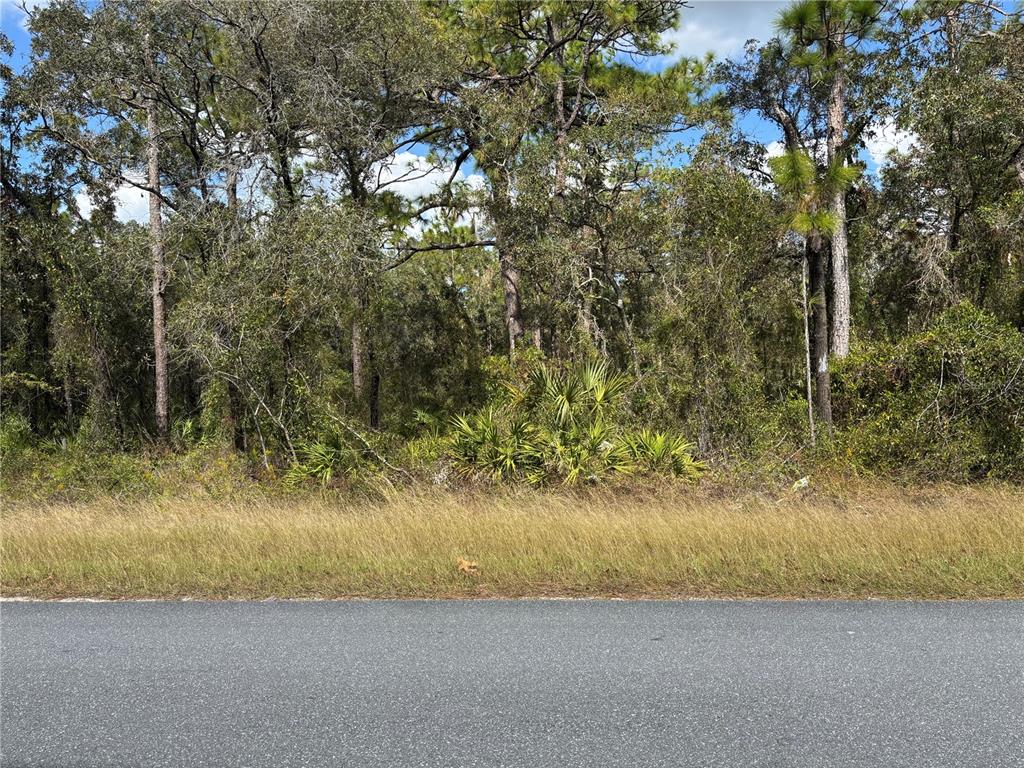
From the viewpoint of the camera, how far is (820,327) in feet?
53.8

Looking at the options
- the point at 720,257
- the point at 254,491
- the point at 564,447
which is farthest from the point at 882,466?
the point at 254,491

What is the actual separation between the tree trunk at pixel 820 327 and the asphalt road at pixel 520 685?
29.8 ft

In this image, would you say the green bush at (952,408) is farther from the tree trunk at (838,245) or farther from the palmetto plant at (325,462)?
the palmetto plant at (325,462)

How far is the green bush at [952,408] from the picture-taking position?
11.2 meters

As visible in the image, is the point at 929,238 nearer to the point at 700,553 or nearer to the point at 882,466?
the point at 882,466

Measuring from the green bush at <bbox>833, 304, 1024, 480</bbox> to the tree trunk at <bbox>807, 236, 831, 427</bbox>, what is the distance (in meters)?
1.49

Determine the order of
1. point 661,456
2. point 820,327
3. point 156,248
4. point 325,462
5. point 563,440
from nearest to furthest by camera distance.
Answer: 1. point 661,456
2. point 563,440
3. point 325,462
4. point 156,248
5. point 820,327

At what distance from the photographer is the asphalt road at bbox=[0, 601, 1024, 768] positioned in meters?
3.30

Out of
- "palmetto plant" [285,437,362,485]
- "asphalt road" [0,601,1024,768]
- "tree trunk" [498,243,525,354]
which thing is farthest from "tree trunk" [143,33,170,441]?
"asphalt road" [0,601,1024,768]

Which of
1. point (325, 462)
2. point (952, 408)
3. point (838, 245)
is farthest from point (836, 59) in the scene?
point (325, 462)

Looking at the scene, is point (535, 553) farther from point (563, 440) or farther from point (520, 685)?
point (563, 440)

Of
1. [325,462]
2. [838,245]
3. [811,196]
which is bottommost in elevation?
[325,462]

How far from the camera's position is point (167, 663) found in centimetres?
437

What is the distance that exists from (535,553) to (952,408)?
8650 millimetres
